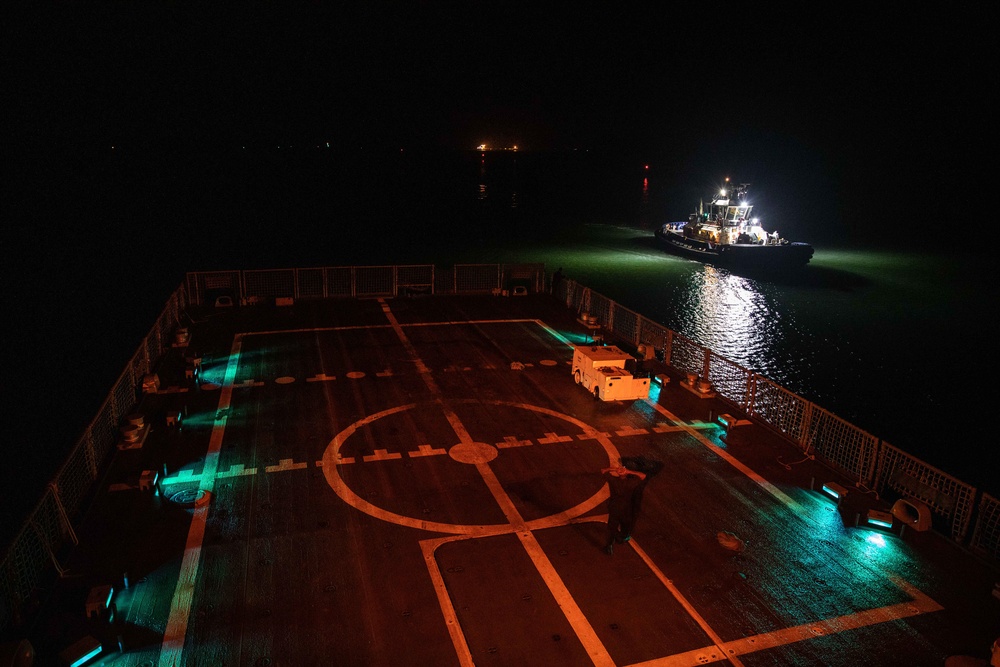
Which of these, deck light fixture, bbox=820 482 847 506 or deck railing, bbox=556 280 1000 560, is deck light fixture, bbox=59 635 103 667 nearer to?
deck light fixture, bbox=820 482 847 506

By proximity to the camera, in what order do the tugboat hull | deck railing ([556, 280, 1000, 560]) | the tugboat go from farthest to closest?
1. the tugboat
2. the tugboat hull
3. deck railing ([556, 280, 1000, 560])

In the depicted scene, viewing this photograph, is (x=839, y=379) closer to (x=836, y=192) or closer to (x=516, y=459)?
(x=516, y=459)

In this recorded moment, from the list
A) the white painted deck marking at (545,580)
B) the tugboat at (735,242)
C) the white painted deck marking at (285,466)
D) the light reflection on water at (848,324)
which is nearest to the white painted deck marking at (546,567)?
the white painted deck marking at (545,580)

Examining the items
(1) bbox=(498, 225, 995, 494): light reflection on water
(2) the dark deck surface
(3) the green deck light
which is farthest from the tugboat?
(3) the green deck light

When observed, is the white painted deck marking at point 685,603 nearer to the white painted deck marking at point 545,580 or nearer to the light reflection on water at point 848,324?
the white painted deck marking at point 545,580

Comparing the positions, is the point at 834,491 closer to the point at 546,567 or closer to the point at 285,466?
the point at 546,567

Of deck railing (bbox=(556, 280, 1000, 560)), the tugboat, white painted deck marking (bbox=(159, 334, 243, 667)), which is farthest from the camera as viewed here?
the tugboat

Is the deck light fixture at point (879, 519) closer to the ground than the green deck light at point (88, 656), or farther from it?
farther from it
